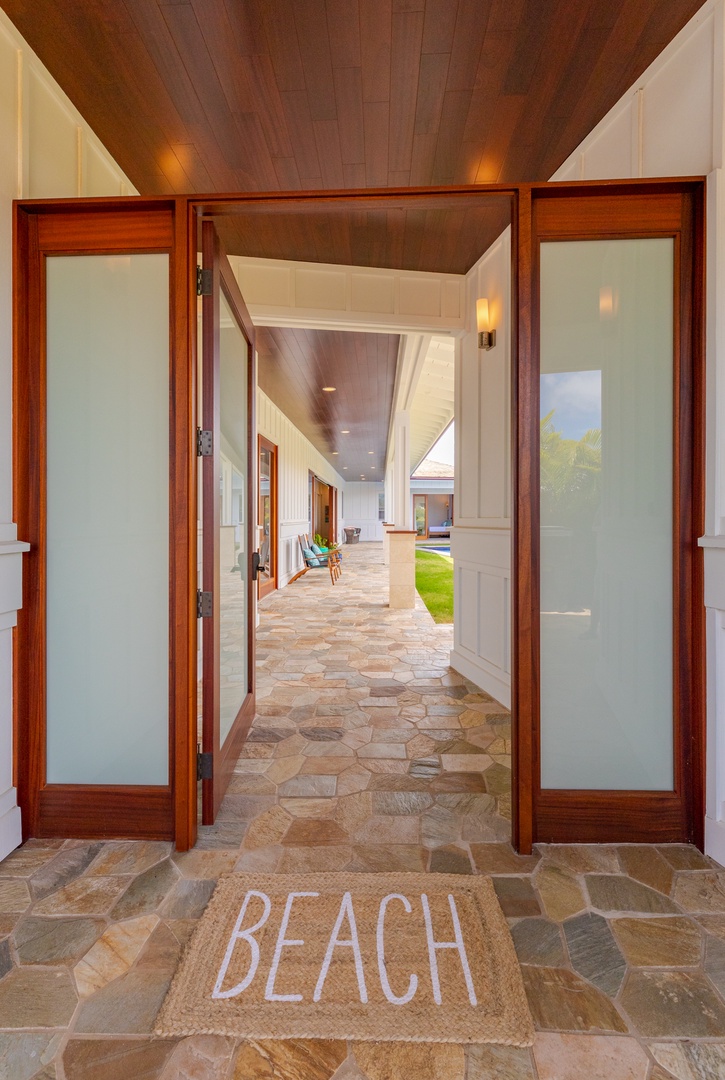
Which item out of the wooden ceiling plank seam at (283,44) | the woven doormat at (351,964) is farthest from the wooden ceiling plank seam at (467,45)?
the woven doormat at (351,964)

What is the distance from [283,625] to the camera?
566 cm

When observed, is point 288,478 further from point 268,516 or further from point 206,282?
point 206,282

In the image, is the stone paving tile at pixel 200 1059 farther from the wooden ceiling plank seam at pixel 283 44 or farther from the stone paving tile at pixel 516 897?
the wooden ceiling plank seam at pixel 283 44

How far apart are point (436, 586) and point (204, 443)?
283 inches

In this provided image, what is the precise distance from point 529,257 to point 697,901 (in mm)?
2111

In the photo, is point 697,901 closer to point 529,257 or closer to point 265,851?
point 265,851

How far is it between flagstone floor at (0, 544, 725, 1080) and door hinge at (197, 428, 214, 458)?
139 cm

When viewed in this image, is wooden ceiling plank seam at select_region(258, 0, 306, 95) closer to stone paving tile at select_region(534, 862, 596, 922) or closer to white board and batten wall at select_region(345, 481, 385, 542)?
stone paving tile at select_region(534, 862, 596, 922)

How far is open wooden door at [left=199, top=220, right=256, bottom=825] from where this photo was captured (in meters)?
1.91

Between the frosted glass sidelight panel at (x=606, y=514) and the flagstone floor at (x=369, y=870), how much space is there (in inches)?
14.4

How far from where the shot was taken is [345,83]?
1988 mm

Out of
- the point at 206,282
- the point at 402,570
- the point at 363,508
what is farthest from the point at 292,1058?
the point at 363,508

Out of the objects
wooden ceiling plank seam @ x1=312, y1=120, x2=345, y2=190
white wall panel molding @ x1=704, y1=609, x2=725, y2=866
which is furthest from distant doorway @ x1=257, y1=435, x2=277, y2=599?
white wall panel molding @ x1=704, y1=609, x2=725, y2=866

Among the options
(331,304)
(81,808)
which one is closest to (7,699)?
(81,808)
